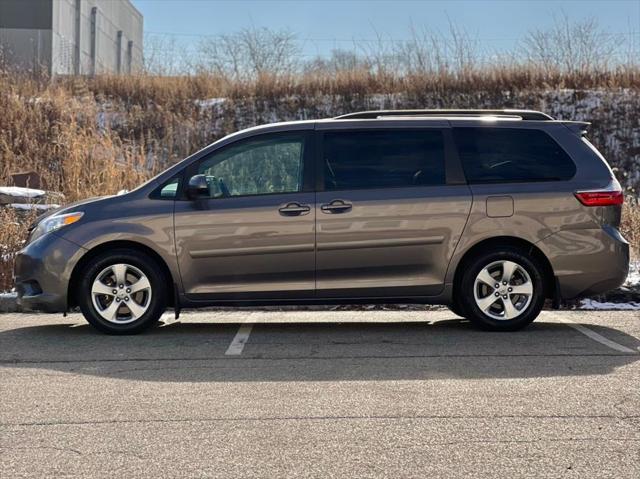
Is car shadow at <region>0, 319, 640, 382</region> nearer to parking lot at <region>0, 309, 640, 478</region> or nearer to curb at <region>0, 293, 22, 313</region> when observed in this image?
parking lot at <region>0, 309, 640, 478</region>

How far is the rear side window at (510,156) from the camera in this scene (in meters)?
8.34

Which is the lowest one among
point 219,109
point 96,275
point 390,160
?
point 96,275

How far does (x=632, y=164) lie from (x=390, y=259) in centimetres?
1398

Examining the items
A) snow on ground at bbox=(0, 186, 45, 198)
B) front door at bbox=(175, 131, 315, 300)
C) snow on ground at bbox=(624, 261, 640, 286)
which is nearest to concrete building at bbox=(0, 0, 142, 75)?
snow on ground at bbox=(0, 186, 45, 198)

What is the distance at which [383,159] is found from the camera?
27.2 feet

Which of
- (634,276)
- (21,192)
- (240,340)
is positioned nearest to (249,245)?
(240,340)

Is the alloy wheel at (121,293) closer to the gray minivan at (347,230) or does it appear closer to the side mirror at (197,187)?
the gray minivan at (347,230)

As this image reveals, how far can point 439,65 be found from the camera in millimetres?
21984

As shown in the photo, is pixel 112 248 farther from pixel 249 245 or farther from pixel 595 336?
pixel 595 336

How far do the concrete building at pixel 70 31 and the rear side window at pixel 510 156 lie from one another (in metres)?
26.4

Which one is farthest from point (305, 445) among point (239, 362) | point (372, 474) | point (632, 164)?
point (632, 164)

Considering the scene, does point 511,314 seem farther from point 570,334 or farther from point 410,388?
point 410,388

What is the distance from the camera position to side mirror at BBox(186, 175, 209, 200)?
805cm

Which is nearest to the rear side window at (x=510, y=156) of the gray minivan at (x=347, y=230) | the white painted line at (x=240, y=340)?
the gray minivan at (x=347, y=230)
